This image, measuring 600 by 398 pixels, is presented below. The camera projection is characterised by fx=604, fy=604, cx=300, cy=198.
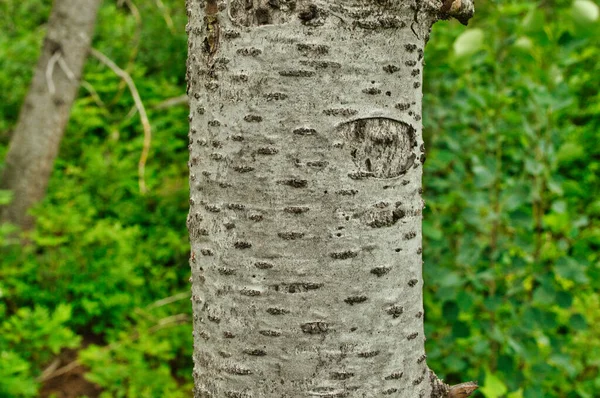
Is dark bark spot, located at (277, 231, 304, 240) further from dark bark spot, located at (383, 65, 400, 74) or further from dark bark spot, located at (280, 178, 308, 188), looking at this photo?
dark bark spot, located at (383, 65, 400, 74)

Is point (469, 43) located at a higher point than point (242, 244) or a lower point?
higher

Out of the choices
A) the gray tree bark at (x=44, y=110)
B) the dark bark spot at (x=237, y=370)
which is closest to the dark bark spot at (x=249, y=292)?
the dark bark spot at (x=237, y=370)

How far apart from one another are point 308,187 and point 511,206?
171cm

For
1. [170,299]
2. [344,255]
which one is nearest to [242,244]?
[344,255]

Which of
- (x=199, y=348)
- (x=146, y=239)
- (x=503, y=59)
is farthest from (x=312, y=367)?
(x=146, y=239)

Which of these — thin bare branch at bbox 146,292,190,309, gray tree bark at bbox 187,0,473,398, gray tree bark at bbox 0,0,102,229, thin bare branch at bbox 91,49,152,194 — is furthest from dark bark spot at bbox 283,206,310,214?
gray tree bark at bbox 0,0,102,229

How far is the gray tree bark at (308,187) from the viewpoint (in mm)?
874

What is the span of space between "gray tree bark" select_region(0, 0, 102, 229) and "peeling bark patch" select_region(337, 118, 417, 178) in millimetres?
3794

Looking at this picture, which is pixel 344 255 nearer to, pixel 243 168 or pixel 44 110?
pixel 243 168

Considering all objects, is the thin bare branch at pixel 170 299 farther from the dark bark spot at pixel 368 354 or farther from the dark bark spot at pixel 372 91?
the dark bark spot at pixel 372 91

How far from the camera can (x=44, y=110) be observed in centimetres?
422

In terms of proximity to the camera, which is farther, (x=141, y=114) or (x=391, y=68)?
(x=141, y=114)

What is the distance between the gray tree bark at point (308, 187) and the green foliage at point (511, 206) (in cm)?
123

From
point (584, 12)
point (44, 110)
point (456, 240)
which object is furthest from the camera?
point (44, 110)
